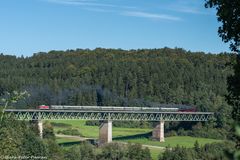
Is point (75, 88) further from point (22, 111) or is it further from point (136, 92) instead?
point (22, 111)

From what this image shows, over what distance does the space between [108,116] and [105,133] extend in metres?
7.51

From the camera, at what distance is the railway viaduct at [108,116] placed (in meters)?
100

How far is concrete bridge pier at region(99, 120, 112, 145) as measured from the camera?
98262 millimetres

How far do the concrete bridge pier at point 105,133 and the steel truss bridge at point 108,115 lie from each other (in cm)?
209

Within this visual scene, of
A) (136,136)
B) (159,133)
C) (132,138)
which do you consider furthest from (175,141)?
(136,136)

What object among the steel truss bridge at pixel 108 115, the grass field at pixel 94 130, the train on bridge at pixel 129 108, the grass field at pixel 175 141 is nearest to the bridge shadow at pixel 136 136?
the grass field at pixel 94 130

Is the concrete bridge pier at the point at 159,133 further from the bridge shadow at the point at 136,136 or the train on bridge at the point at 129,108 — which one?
the train on bridge at the point at 129,108

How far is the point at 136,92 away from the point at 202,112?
25618 millimetres

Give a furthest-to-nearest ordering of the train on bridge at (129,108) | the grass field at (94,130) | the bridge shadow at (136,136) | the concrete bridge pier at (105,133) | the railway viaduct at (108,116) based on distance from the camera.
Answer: the grass field at (94,130)
the train on bridge at (129,108)
the bridge shadow at (136,136)
the railway viaduct at (108,116)
the concrete bridge pier at (105,133)

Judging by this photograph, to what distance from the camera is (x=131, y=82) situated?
150 meters

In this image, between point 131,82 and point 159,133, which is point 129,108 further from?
point 131,82

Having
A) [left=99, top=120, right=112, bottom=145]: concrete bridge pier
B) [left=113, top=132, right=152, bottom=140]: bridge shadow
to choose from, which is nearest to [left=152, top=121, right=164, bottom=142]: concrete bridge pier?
[left=113, top=132, right=152, bottom=140]: bridge shadow

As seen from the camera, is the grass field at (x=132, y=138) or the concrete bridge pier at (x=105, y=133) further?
the grass field at (x=132, y=138)

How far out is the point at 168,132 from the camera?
395ft
